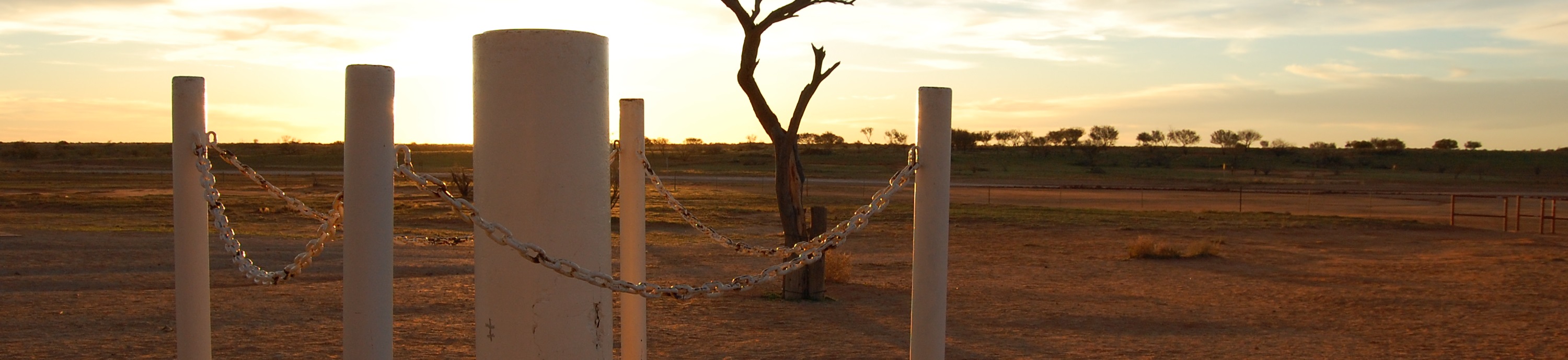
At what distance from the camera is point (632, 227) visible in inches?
162

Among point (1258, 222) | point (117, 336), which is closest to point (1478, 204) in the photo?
point (1258, 222)

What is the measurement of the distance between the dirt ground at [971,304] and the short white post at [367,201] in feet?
14.7

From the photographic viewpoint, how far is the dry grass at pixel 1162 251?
16.5m

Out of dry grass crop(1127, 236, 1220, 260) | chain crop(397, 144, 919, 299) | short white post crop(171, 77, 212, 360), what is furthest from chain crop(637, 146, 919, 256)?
dry grass crop(1127, 236, 1220, 260)

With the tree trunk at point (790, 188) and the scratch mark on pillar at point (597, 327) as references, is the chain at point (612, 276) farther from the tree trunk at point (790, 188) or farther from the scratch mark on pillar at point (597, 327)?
the tree trunk at point (790, 188)

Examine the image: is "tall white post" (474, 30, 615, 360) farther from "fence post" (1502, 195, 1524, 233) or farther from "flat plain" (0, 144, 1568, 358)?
"fence post" (1502, 195, 1524, 233)

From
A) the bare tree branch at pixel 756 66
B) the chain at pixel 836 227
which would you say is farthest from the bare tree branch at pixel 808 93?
the chain at pixel 836 227

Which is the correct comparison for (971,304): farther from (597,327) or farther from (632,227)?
(597,327)

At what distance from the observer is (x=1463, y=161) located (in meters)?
84.3

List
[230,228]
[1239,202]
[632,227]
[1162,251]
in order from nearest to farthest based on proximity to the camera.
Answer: [230,228], [632,227], [1162,251], [1239,202]

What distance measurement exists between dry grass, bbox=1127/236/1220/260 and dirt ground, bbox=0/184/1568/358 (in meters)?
0.26

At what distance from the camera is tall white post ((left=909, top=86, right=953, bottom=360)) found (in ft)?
11.3

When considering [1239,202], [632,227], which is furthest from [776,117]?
[1239,202]

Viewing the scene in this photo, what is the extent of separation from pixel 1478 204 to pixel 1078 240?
2572 cm
